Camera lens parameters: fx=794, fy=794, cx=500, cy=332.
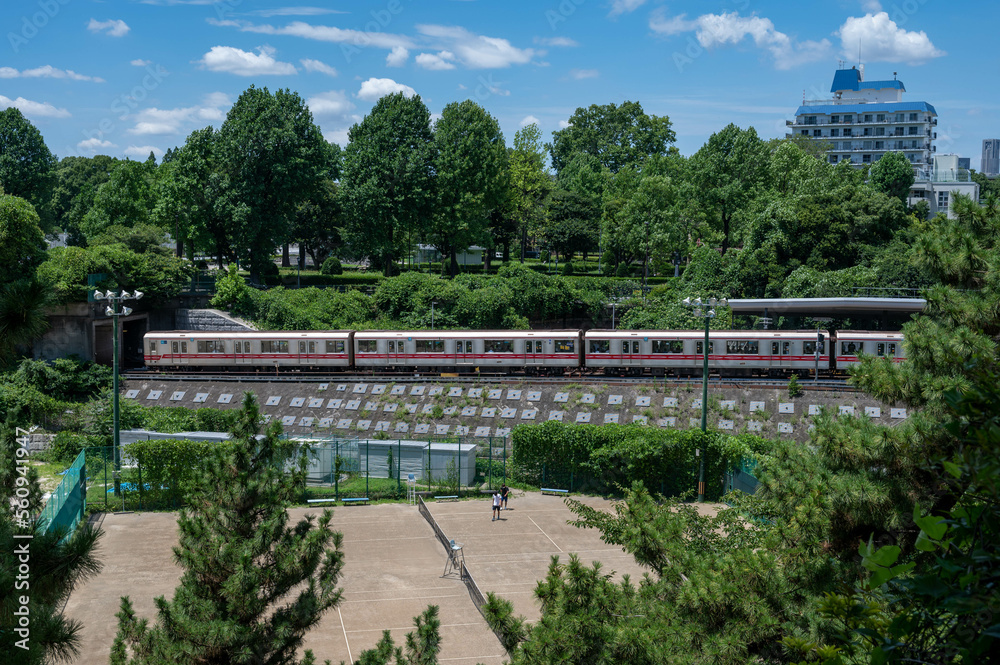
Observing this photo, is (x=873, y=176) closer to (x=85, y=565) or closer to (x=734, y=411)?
(x=734, y=411)

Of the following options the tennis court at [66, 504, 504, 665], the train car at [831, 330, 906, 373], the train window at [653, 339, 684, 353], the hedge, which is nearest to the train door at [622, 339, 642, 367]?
the train window at [653, 339, 684, 353]

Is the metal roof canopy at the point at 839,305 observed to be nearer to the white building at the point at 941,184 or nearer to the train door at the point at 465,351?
the train door at the point at 465,351

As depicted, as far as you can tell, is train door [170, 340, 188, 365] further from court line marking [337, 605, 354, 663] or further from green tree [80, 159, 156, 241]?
green tree [80, 159, 156, 241]

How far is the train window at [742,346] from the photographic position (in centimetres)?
3631

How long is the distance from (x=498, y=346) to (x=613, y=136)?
228 feet

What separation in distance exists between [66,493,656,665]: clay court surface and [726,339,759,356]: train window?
511 inches

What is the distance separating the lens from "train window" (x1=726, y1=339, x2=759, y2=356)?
36312 mm

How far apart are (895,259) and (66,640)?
48.4 meters

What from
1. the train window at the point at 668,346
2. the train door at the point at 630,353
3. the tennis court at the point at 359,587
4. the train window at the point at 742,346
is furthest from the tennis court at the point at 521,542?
the train window at the point at 742,346

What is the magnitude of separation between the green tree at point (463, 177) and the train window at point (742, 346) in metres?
26.7

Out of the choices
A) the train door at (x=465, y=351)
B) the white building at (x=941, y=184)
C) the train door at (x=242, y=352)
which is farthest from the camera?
the white building at (x=941, y=184)

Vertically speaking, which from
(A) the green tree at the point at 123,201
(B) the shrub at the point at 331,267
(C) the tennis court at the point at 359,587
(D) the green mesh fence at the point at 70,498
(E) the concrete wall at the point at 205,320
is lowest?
(C) the tennis court at the point at 359,587

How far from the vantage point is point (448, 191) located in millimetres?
57781

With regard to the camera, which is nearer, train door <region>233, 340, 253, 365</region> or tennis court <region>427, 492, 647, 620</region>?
tennis court <region>427, 492, 647, 620</region>
